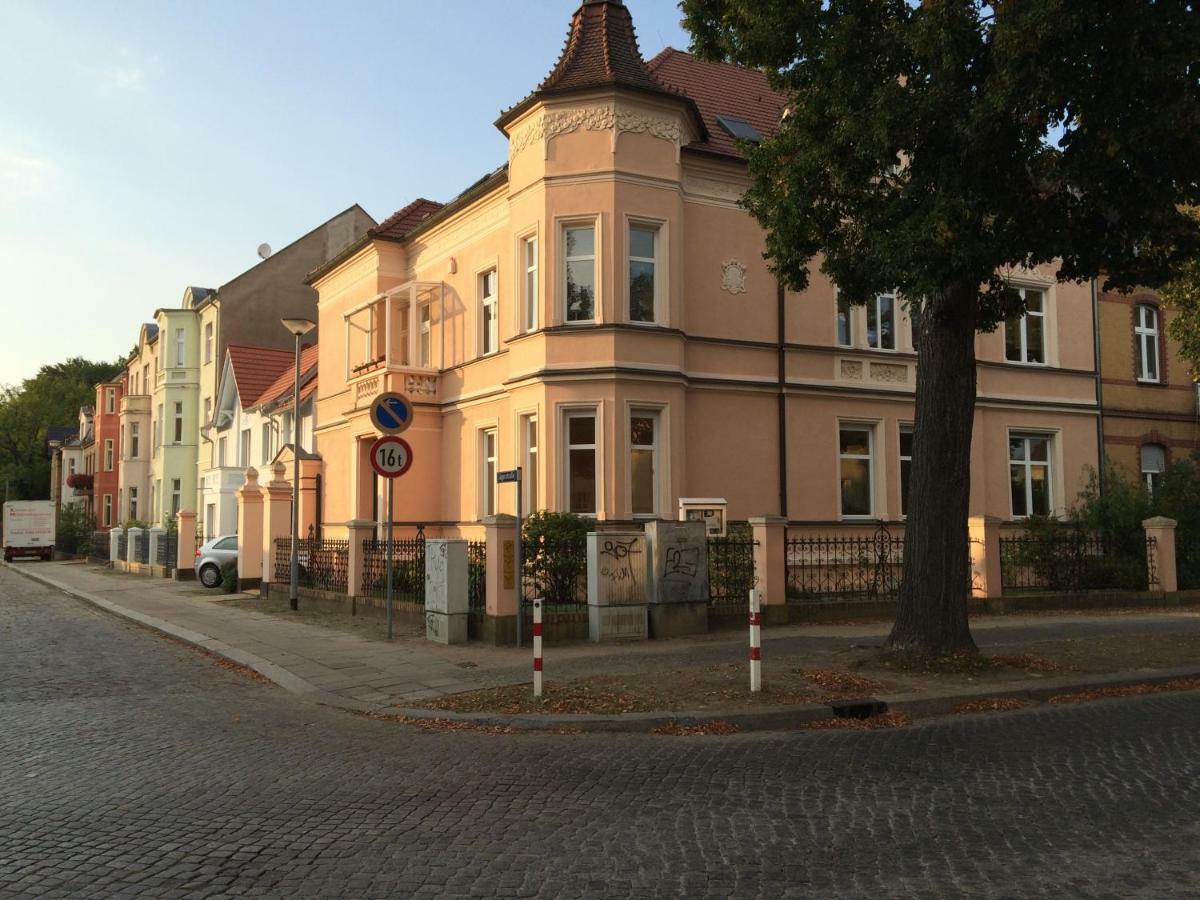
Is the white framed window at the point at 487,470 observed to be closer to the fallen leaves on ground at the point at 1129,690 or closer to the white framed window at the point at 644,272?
the white framed window at the point at 644,272

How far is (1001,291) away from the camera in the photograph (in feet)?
38.9

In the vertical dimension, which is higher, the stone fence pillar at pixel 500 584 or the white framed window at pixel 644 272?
the white framed window at pixel 644 272

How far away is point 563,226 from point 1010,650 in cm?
1096

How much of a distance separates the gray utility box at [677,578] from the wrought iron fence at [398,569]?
4.09 meters

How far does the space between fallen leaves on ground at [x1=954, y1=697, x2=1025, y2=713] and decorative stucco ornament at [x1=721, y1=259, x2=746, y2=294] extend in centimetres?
1218

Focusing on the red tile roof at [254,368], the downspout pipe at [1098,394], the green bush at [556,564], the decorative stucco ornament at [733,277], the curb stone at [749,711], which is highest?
the red tile roof at [254,368]

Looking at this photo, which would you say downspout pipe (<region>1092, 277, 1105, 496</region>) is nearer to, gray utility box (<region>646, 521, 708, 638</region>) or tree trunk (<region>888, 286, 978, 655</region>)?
gray utility box (<region>646, 521, 708, 638</region>)

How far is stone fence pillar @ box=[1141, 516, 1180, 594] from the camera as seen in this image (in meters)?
18.5

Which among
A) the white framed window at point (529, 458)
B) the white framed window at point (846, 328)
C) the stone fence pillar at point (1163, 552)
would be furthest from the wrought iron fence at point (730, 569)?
the stone fence pillar at point (1163, 552)

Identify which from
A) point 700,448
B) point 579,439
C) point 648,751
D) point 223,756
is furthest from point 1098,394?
point 223,756

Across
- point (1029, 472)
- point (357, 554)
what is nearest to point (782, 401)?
point (1029, 472)

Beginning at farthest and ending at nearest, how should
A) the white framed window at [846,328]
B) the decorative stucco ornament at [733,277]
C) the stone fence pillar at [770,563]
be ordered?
1. the white framed window at [846,328]
2. the decorative stucco ornament at [733,277]
3. the stone fence pillar at [770,563]

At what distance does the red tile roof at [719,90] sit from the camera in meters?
22.9

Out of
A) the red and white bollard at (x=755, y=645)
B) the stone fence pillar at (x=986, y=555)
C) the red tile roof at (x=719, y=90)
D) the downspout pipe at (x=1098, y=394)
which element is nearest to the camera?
the red and white bollard at (x=755, y=645)
